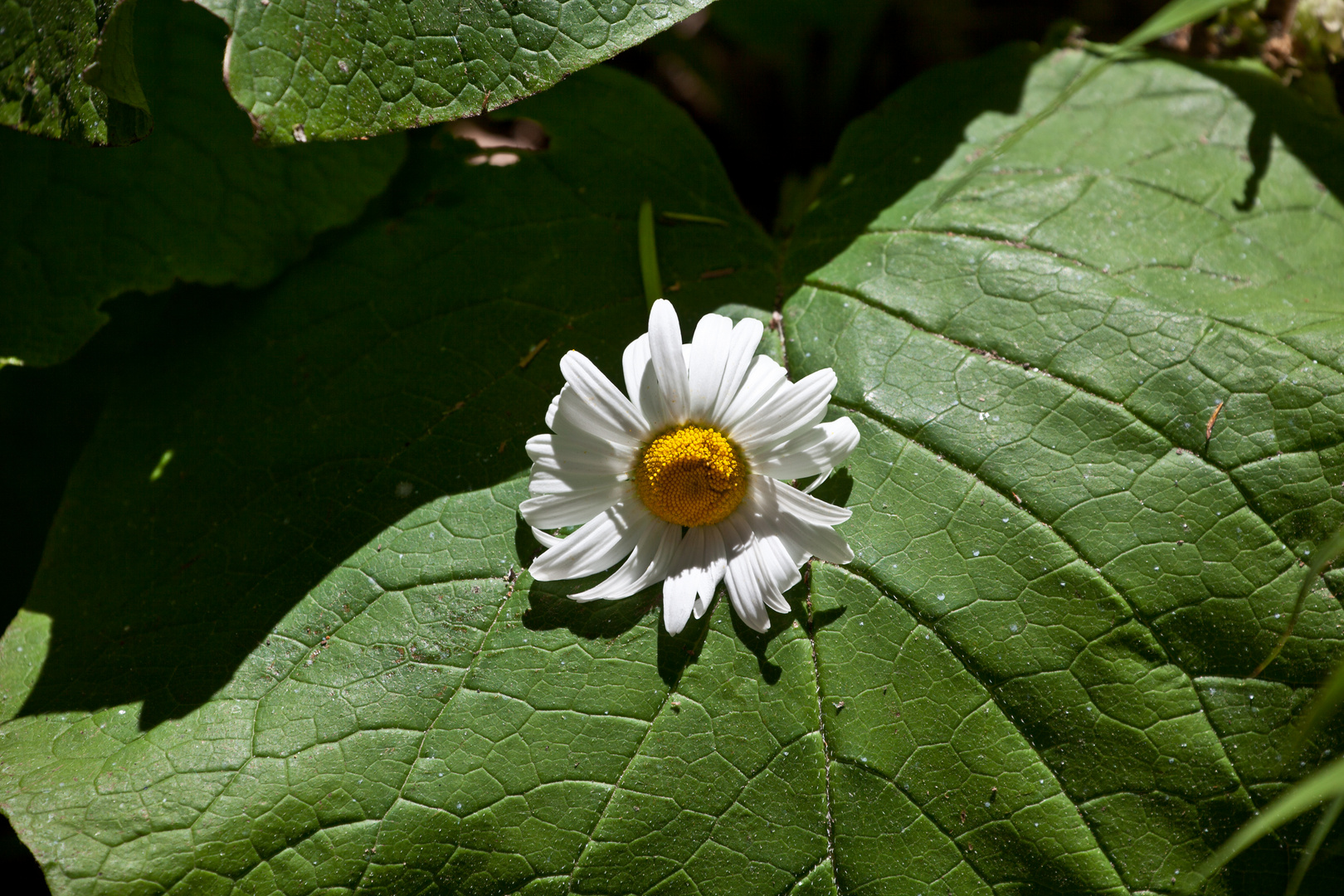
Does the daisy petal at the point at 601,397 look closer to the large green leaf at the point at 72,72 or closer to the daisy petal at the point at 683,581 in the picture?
the daisy petal at the point at 683,581

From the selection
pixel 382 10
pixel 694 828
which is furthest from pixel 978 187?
pixel 694 828

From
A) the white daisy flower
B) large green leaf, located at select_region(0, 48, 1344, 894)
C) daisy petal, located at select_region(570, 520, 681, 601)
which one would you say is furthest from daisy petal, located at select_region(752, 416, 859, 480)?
daisy petal, located at select_region(570, 520, 681, 601)

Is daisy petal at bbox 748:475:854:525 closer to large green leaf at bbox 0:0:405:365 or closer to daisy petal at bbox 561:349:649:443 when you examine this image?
daisy petal at bbox 561:349:649:443

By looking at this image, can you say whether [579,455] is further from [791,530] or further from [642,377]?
[791,530]

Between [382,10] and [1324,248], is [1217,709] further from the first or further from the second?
[382,10]

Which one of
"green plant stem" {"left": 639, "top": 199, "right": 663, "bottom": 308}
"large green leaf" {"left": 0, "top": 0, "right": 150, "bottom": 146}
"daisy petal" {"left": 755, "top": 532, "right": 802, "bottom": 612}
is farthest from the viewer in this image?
"green plant stem" {"left": 639, "top": 199, "right": 663, "bottom": 308}

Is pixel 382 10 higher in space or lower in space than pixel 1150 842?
higher
